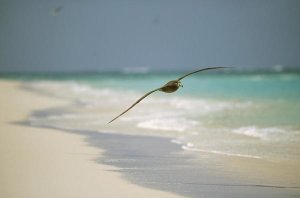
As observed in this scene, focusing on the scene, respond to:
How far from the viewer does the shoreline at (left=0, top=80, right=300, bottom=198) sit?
4590 mm

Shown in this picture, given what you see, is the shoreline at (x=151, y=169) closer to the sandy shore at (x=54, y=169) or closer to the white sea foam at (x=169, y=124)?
the sandy shore at (x=54, y=169)

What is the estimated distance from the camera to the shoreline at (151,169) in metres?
4.59

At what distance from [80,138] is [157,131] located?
52.2 inches

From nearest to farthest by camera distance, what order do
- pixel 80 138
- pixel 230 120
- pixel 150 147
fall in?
1. pixel 150 147
2. pixel 80 138
3. pixel 230 120

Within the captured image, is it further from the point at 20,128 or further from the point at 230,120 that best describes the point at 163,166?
the point at 230,120

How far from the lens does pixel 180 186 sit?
4.77 meters

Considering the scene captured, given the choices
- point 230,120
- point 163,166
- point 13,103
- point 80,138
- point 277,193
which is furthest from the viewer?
point 13,103

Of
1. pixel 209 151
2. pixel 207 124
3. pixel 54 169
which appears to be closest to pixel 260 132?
pixel 207 124

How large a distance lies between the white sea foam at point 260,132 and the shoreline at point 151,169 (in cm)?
129

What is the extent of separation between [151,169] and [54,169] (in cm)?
96

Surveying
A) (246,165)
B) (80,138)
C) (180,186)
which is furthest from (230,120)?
(180,186)

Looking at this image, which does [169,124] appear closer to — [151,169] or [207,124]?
[207,124]

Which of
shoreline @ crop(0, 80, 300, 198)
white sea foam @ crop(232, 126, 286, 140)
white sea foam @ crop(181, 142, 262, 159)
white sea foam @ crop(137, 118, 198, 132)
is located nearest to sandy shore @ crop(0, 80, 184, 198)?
shoreline @ crop(0, 80, 300, 198)

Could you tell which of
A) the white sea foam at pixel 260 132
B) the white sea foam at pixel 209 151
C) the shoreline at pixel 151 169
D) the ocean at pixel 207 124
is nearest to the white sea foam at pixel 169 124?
the ocean at pixel 207 124
